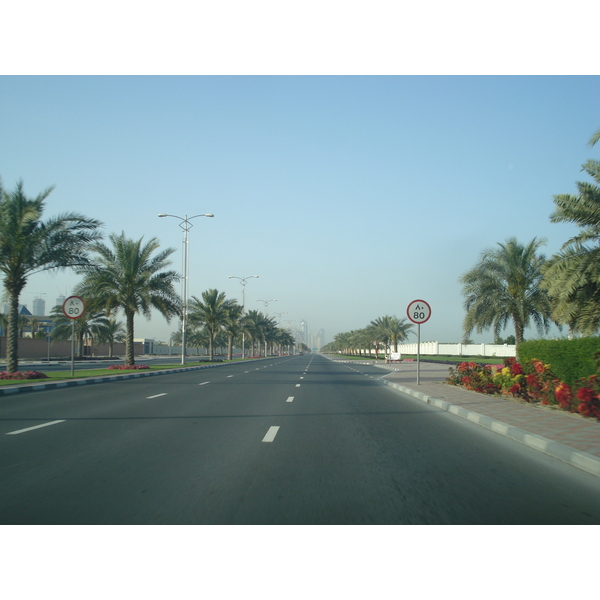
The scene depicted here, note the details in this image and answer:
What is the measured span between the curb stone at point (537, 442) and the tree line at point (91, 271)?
59.5 feet

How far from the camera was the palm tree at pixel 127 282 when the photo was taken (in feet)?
110

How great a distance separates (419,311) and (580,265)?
5.58 m

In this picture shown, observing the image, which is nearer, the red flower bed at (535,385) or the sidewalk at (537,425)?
the sidewalk at (537,425)

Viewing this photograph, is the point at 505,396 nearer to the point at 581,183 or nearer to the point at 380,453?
the point at 581,183

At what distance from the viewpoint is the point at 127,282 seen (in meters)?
34.5

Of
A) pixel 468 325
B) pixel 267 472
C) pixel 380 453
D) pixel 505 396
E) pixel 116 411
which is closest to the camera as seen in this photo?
pixel 267 472

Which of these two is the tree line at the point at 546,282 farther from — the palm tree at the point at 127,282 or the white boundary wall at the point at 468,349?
the white boundary wall at the point at 468,349

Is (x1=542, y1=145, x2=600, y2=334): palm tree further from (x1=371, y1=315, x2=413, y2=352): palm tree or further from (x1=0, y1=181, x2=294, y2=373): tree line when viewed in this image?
(x1=371, y1=315, x2=413, y2=352): palm tree

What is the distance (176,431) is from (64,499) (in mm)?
4491

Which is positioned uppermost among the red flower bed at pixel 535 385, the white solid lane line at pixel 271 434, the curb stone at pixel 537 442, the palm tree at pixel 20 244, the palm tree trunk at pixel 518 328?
the palm tree at pixel 20 244

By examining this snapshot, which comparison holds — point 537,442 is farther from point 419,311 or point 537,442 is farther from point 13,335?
point 13,335

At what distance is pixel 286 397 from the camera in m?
17.2

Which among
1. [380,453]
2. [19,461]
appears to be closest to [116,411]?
[19,461]

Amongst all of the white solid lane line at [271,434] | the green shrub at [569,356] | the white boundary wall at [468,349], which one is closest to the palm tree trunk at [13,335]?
the white solid lane line at [271,434]
